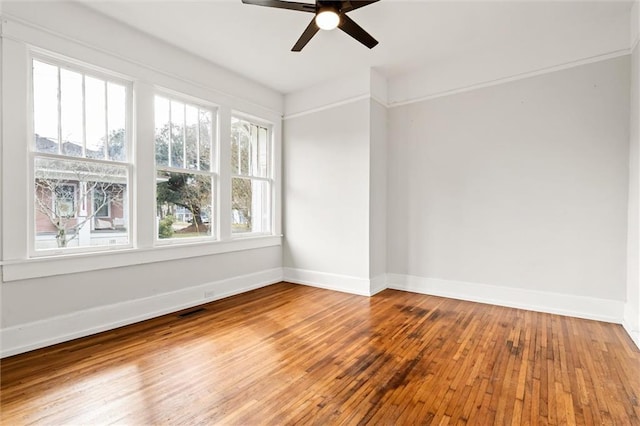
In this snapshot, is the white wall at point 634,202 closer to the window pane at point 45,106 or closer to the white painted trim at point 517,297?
the white painted trim at point 517,297

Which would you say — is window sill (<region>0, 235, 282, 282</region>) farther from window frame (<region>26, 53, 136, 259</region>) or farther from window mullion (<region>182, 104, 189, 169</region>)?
window mullion (<region>182, 104, 189, 169</region>)

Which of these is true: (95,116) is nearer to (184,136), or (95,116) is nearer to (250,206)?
(184,136)

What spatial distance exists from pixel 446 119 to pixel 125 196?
4316mm

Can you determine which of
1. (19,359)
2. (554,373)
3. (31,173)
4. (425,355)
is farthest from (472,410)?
(31,173)

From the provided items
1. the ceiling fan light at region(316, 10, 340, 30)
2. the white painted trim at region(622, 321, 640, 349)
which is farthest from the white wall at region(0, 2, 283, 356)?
the white painted trim at region(622, 321, 640, 349)

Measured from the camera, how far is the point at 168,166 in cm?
386

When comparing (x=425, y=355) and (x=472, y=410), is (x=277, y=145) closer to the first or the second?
(x=425, y=355)

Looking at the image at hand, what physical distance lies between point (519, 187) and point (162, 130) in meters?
4.57

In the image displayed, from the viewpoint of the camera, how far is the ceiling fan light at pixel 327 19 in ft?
8.03

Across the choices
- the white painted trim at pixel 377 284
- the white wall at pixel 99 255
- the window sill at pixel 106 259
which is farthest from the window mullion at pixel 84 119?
the white painted trim at pixel 377 284

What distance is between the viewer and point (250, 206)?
505 cm

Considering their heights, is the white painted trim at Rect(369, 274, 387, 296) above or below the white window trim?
below

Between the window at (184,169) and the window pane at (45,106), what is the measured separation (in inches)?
38.1

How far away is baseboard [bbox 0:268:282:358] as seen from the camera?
2646 mm
